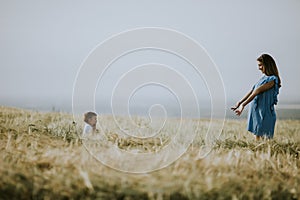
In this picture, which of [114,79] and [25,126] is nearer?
[25,126]

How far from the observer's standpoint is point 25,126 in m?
2.01

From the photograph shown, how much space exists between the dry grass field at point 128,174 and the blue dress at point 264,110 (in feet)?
0.53

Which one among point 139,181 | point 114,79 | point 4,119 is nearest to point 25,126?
point 4,119

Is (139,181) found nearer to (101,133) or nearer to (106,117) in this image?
(101,133)

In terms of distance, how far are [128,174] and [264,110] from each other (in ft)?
3.55

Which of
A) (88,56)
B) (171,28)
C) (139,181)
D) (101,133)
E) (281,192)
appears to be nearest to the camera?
(139,181)

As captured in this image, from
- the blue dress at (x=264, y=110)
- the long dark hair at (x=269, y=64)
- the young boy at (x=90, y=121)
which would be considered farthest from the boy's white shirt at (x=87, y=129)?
the long dark hair at (x=269, y=64)

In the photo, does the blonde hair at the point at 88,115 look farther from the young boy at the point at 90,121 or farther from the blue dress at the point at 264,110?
the blue dress at the point at 264,110

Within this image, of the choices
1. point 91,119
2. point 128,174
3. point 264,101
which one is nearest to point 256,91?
point 264,101

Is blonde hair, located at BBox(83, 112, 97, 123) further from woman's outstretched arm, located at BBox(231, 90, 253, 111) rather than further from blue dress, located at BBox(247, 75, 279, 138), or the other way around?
blue dress, located at BBox(247, 75, 279, 138)

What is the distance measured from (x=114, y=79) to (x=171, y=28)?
1.47 ft

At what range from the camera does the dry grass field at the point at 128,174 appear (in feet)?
Result: 4.41

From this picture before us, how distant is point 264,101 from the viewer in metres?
2.23

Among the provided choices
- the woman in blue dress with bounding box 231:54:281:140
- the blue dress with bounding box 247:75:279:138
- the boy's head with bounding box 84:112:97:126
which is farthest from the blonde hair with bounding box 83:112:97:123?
the blue dress with bounding box 247:75:279:138
